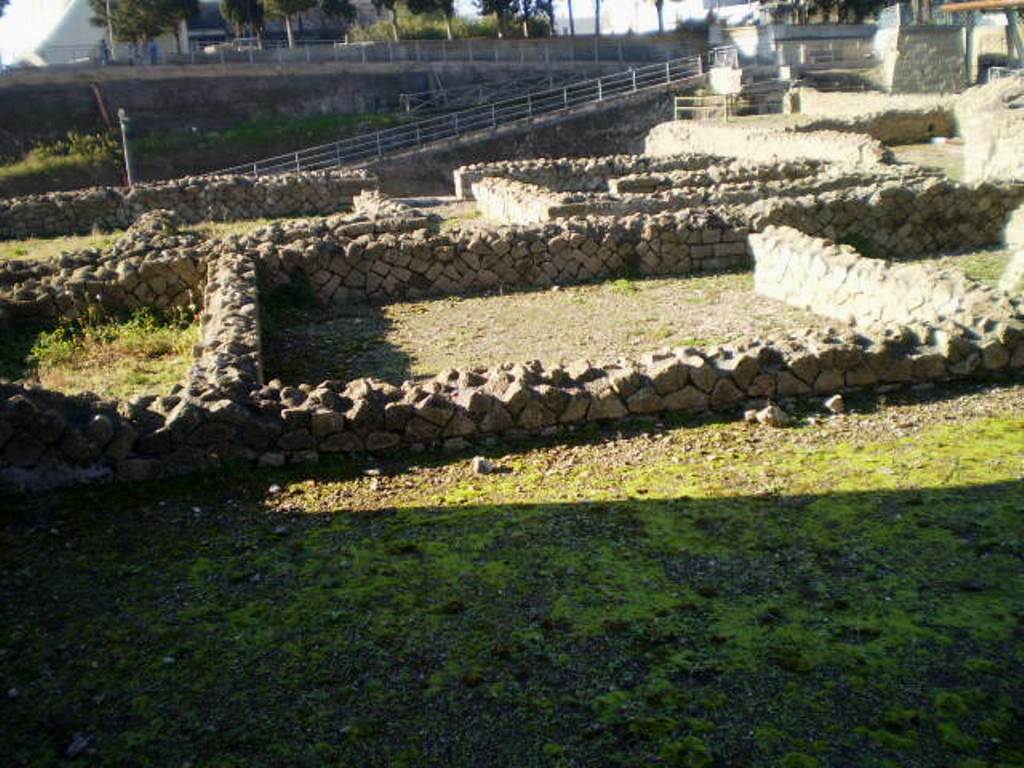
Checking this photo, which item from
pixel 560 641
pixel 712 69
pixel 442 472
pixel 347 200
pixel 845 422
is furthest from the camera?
pixel 712 69

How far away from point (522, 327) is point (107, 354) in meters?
3.90

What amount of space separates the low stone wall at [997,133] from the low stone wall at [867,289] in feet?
15.0

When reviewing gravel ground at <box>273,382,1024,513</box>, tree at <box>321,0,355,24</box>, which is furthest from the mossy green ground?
tree at <box>321,0,355,24</box>

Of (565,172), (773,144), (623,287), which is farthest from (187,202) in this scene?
(623,287)

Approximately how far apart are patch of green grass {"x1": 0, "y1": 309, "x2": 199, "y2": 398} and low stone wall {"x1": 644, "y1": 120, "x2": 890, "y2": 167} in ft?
35.8

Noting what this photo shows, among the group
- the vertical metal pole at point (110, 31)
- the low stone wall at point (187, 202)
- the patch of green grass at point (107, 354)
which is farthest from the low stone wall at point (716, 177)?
the vertical metal pole at point (110, 31)

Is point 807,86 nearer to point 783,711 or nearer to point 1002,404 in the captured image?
point 1002,404

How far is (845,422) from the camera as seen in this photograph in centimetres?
635

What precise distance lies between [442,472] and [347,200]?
1634 centimetres

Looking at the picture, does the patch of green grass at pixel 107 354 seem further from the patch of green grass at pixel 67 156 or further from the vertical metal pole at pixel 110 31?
the vertical metal pole at pixel 110 31

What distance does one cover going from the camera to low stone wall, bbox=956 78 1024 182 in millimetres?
13859

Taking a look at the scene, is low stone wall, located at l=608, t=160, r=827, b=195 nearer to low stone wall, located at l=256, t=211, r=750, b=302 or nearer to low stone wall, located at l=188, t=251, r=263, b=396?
low stone wall, located at l=256, t=211, r=750, b=302

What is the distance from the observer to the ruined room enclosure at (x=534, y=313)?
6020 millimetres

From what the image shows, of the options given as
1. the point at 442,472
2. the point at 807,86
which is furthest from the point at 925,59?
the point at 442,472
